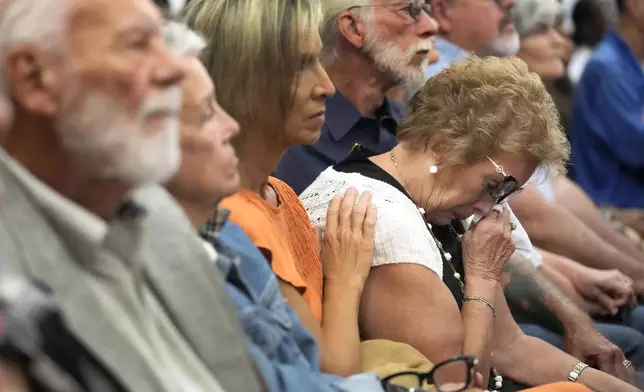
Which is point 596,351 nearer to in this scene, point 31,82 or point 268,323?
point 268,323

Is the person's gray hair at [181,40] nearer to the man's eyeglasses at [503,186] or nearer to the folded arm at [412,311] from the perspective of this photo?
the folded arm at [412,311]

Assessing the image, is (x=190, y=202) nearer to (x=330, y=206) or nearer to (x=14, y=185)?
(x=14, y=185)

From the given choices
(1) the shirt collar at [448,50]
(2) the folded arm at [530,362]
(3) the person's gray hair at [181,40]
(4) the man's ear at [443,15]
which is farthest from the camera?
(4) the man's ear at [443,15]

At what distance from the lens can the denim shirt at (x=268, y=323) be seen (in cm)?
166

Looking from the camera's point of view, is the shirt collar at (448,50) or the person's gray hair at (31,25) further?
the shirt collar at (448,50)

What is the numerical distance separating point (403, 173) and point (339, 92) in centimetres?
68

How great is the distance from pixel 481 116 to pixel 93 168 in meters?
1.11

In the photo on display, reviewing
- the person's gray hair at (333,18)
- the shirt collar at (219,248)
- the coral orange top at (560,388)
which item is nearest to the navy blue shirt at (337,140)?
the person's gray hair at (333,18)

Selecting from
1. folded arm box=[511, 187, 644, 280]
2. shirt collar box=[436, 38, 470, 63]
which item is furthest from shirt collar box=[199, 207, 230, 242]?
shirt collar box=[436, 38, 470, 63]

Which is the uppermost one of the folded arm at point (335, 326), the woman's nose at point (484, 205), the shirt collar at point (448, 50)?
the folded arm at point (335, 326)

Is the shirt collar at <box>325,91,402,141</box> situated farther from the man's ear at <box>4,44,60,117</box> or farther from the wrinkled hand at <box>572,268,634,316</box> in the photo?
the man's ear at <box>4,44,60,117</box>

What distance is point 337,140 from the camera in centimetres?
294

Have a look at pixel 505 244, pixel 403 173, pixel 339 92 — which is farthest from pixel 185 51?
pixel 339 92

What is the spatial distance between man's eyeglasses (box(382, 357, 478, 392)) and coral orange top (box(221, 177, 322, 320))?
0.18 meters
